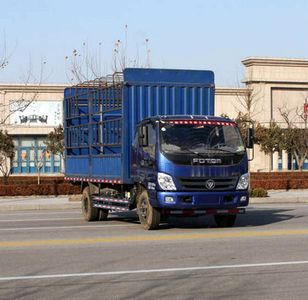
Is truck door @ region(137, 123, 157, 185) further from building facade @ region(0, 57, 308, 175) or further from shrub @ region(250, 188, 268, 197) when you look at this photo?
building facade @ region(0, 57, 308, 175)

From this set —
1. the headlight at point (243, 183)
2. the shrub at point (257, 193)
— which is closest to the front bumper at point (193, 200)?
the headlight at point (243, 183)

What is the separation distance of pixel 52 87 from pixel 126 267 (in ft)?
154

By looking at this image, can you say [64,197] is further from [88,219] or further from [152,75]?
[152,75]

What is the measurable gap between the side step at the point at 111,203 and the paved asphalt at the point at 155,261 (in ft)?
1.43

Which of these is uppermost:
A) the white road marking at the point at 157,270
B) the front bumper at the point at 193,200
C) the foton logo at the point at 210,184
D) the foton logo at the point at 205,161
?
the foton logo at the point at 205,161

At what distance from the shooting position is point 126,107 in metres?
15.8

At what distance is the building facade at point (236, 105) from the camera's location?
181 feet

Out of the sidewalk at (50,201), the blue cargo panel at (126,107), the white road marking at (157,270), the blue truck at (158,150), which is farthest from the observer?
the sidewalk at (50,201)

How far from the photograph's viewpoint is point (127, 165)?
1562cm

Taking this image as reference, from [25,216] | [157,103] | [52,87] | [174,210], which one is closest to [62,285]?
[174,210]

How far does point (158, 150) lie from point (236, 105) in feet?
147

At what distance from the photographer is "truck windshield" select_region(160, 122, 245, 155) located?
14.4 meters

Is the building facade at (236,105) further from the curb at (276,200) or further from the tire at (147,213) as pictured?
the tire at (147,213)

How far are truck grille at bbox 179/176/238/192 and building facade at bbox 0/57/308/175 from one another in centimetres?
4019
